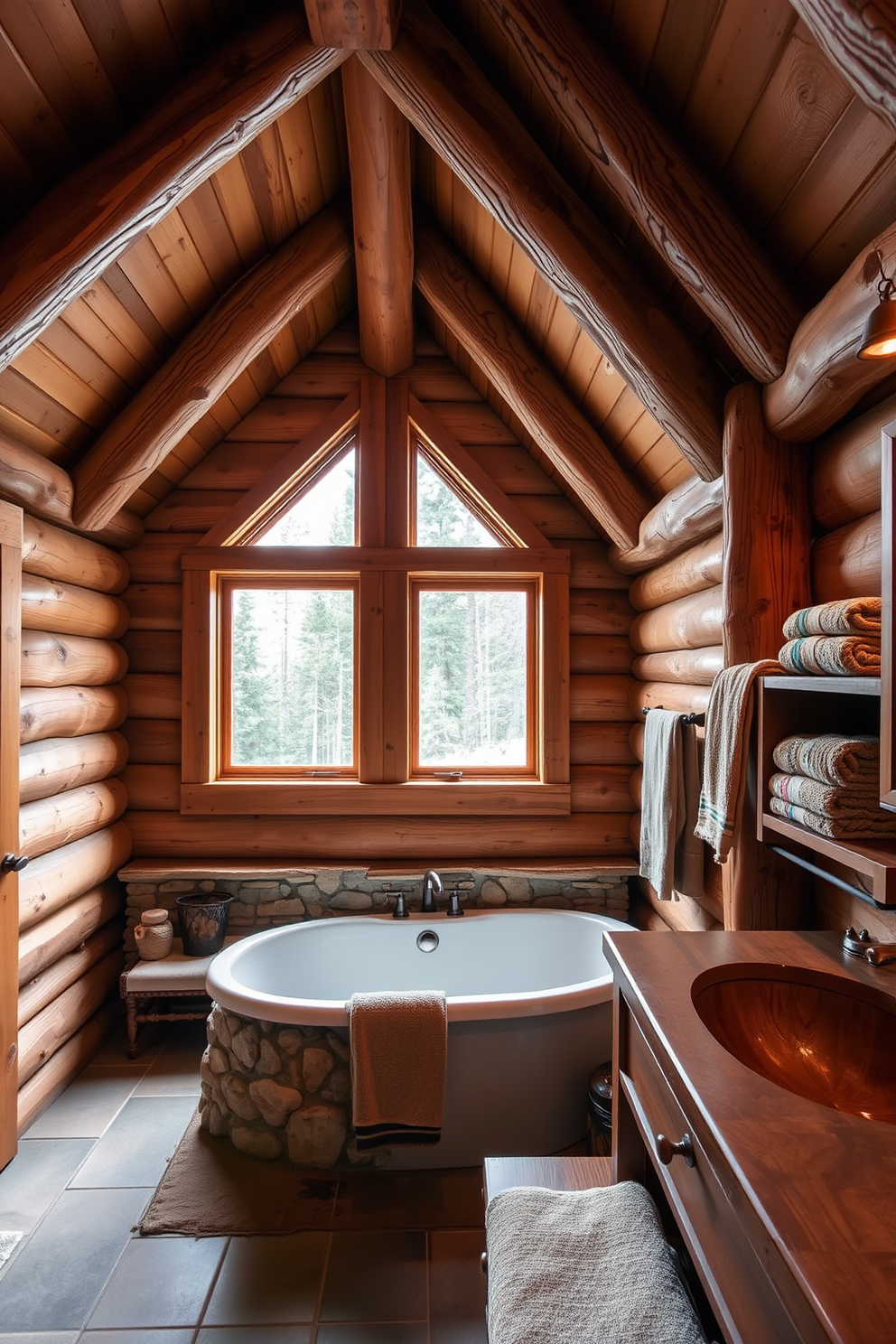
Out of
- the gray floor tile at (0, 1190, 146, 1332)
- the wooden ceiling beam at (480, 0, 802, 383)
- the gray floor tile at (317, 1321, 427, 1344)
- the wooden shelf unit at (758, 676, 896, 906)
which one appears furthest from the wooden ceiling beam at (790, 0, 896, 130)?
the gray floor tile at (0, 1190, 146, 1332)

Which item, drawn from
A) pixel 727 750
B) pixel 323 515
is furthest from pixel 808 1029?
pixel 323 515

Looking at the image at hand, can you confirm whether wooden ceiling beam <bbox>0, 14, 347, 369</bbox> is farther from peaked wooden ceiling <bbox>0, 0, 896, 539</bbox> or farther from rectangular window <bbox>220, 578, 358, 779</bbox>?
rectangular window <bbox>220, 578, 358, 779</bbox>

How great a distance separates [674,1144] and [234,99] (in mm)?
2702

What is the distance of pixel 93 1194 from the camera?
2398 mm

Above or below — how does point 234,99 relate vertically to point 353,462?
above

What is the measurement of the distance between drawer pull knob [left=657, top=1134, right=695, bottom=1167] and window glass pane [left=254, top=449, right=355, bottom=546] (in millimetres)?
3156

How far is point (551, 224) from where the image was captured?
216cm

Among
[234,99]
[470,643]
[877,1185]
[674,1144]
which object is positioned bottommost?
[674,1144]

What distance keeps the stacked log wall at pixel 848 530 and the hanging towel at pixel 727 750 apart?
25cm

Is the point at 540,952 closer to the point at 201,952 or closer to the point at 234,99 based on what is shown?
the point at 201,952

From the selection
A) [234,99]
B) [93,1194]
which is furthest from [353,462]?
[93,1194]

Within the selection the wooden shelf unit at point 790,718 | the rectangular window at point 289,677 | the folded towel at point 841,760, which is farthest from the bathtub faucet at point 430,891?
the folded towel at point 841,760

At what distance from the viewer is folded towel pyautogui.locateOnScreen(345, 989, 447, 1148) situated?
2.39 m

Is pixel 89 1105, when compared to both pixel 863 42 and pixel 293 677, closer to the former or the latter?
pixel 293 677
